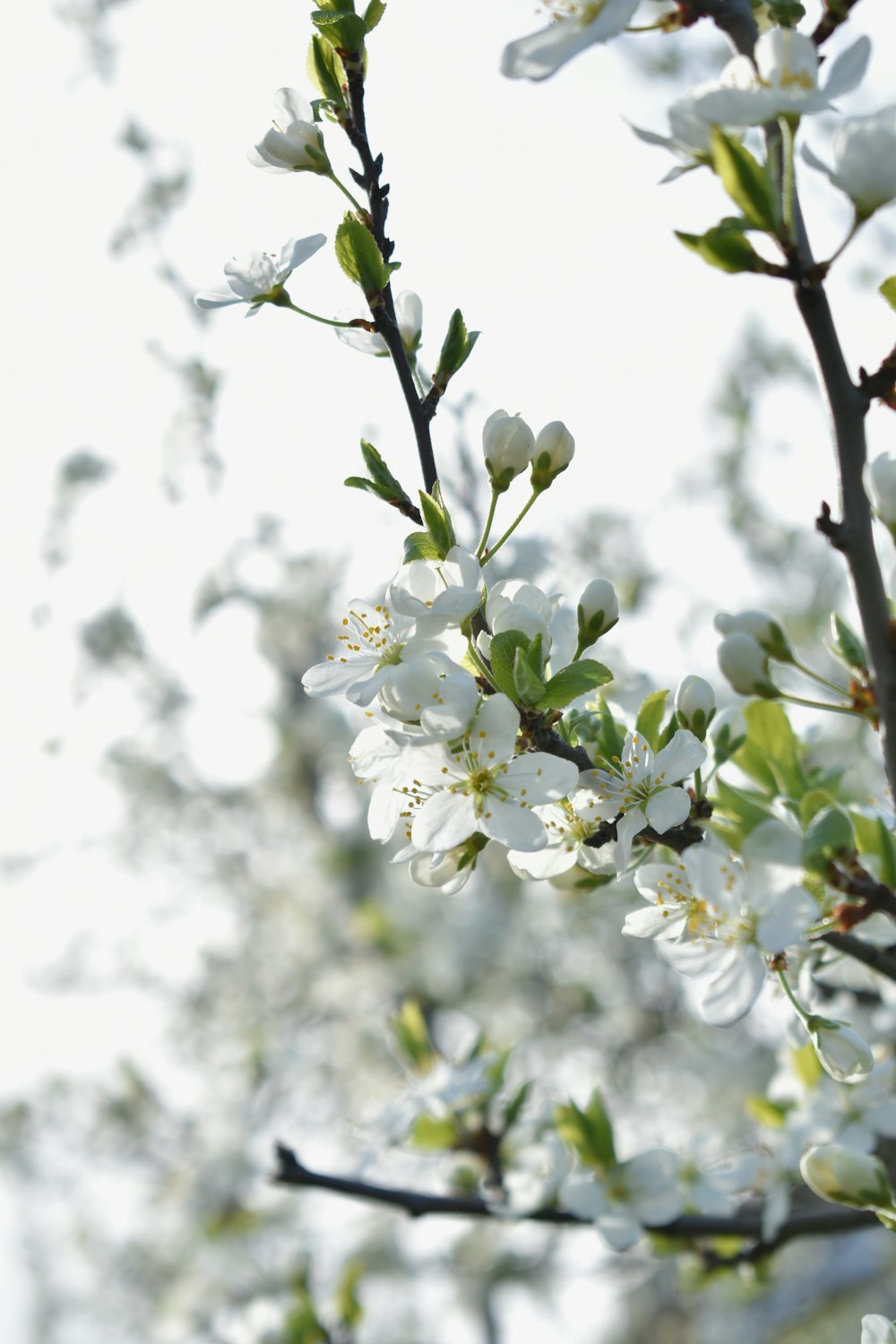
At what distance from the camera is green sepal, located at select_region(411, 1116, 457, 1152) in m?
1.74

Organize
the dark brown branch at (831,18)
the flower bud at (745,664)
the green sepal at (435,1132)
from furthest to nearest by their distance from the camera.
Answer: the green sepal at (435,1132), the flower bud at (745,664), the dark brown branch at (831,18)

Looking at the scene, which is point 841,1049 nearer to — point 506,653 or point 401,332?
point 506,653

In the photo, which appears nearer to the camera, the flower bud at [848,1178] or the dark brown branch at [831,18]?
the dark brown branch at [831,18]

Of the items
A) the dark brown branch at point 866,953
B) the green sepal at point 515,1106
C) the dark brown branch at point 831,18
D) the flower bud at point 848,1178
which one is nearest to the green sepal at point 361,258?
the dark brown branch at point 831,18

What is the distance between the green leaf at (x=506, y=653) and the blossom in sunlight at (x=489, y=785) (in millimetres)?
25

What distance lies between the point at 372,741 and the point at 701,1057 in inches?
216

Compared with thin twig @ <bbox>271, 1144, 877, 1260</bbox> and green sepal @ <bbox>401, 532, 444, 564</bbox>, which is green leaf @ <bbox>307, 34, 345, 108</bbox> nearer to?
green sepal @ <bbox>401, 532, 444, 564</bbox>

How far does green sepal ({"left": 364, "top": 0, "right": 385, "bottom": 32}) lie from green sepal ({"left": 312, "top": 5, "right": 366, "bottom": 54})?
15 millimetres

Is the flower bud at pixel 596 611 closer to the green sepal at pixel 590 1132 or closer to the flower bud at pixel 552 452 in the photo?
the flower bud at pixel 552 452

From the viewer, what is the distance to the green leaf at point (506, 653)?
822 mm

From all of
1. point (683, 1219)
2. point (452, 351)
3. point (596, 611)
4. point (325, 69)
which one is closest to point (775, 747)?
point (596, 611)

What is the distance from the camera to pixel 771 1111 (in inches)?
63.2

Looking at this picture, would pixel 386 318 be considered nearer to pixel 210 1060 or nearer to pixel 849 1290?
pixel 210 1060

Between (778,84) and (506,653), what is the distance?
16.2 inches
